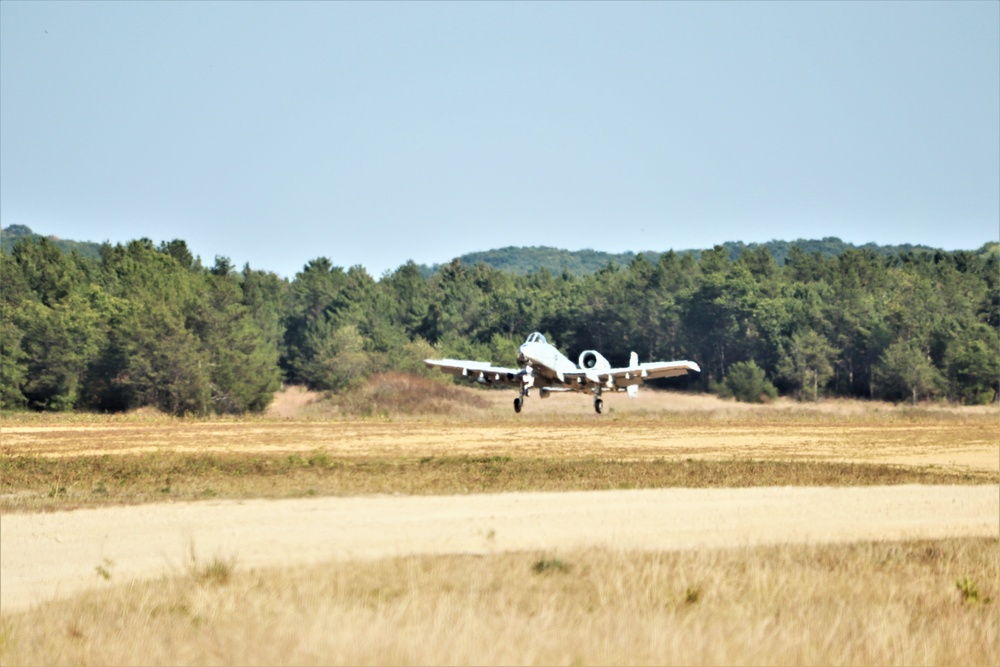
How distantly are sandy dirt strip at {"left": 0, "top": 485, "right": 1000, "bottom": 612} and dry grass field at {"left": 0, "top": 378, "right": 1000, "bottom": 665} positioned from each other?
3.7 inches

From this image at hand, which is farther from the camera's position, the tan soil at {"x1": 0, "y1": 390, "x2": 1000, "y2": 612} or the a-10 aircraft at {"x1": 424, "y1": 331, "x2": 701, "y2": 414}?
the a-10 aircraft at {"x1": 424, "y1": 331, "x2": 701, "y2": 414}

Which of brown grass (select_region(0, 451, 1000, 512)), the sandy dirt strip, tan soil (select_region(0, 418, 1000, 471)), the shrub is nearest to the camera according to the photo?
the sandy dirt strip

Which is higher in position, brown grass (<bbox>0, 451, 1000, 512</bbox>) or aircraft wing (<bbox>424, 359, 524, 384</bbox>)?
aircraft wing (<bbox>424, 359, 524, 384</bbox>)

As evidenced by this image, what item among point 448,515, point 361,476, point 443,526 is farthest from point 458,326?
point 443,526

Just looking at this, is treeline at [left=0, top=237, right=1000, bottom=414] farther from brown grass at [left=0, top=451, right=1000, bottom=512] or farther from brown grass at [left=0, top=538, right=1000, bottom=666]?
brown grass at [left=0, top=538, right=1000, bottom=666]

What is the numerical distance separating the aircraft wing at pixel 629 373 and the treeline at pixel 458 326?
649 inches

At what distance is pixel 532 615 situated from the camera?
10.7 metres

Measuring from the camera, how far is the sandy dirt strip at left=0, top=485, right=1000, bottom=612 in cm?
1070

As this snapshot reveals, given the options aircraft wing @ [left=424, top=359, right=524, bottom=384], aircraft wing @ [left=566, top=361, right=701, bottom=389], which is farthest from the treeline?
aircraft wing @ [left=566, top=361, right=701, bottom=389]

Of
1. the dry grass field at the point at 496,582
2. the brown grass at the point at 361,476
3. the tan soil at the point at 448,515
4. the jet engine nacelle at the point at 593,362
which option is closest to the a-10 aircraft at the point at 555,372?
the jet engine nacelle at the point at 593,362

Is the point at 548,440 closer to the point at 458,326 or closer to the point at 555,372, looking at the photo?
the point at 555,372

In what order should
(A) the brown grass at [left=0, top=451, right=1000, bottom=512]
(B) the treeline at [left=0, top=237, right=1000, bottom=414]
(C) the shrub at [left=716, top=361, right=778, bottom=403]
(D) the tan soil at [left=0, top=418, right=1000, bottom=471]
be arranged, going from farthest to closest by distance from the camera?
(C) the shrub at [left=716, top=361, right=778, bottom=403]
(B) the treeline at [left=0, top=237, right=1000, bottom=414]
(D) the tan soil at [left=0, top=418, right=1000, bottom=471]
(A) the brown grass at [left=0, top=451, right=1000, bottom=512]

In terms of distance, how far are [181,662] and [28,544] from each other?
97.1 inches

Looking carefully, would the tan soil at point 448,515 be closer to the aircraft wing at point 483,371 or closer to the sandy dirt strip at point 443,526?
the sandy dirt strip at point 443,526
